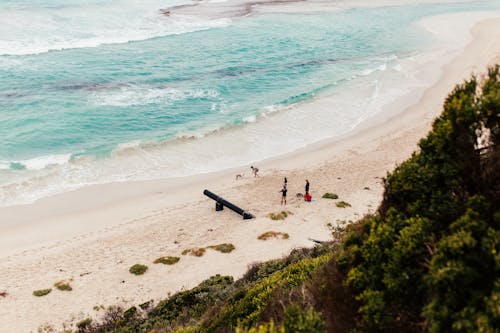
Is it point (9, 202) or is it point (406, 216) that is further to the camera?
point (9, 202)

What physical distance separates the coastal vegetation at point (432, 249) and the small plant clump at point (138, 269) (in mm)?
10160

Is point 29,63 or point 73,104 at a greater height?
point 29,63

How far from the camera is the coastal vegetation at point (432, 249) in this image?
21.7ft

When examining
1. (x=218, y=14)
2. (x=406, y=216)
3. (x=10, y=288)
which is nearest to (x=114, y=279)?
(x=10, y=288)

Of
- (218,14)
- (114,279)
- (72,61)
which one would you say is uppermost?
(218,14)

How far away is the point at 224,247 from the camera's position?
19969 mm

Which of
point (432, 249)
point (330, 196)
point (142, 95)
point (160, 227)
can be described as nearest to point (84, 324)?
point (160, 227)

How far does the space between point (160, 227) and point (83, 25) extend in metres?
53.7

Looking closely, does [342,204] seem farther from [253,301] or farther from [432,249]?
[432,249]

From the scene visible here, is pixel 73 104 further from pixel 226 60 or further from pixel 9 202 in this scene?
pixel 226 60

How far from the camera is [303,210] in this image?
23.1m

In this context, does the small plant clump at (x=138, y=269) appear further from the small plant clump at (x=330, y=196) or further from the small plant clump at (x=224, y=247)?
the small plant clump at (x=330, y=196)

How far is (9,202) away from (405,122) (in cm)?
2892

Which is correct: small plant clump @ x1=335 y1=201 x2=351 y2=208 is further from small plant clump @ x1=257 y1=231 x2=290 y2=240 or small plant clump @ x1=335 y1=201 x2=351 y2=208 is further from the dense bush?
the dense bush
